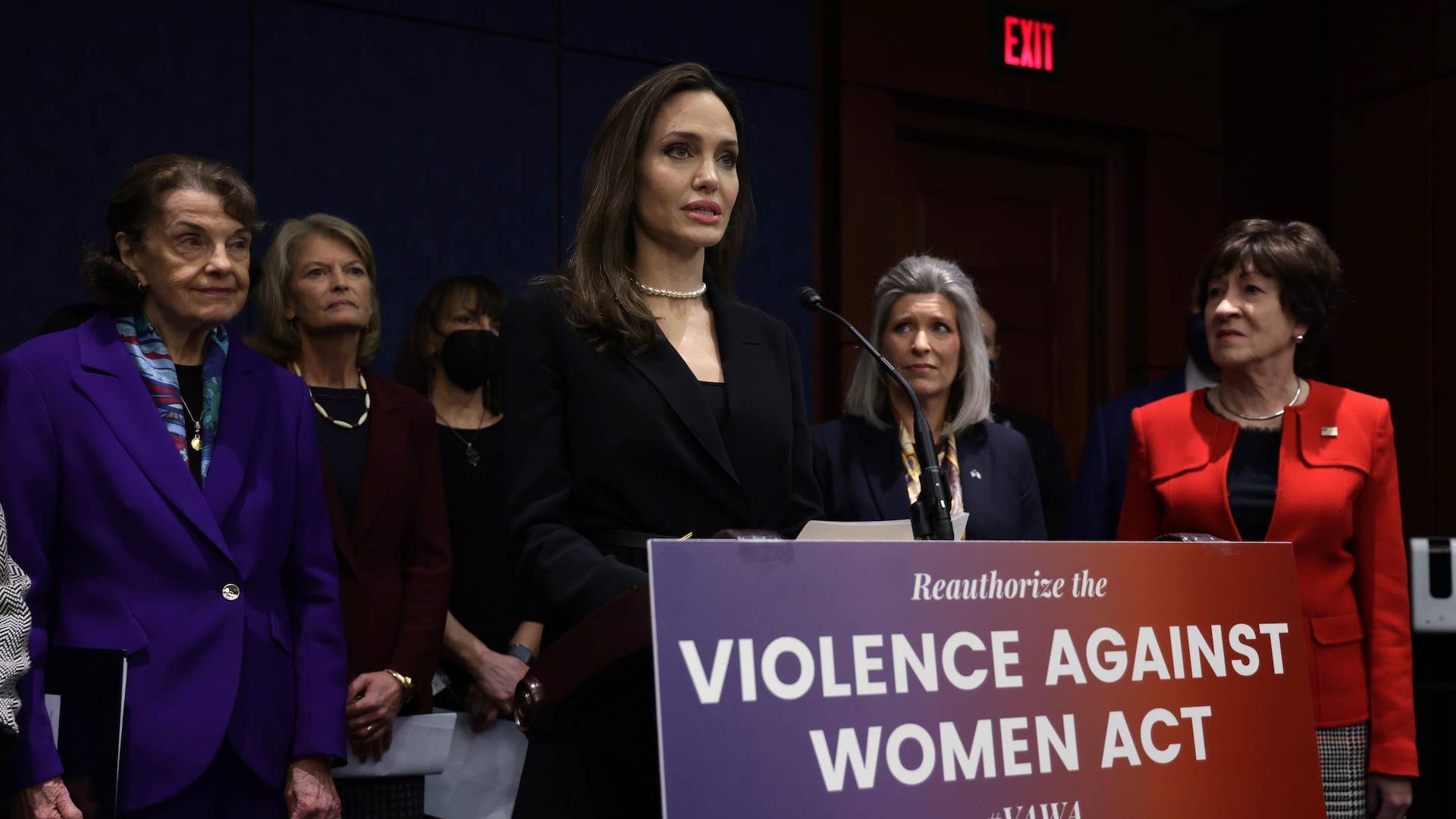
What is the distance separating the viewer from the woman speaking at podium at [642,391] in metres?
1.56

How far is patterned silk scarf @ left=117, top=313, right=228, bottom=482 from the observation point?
6.59ft

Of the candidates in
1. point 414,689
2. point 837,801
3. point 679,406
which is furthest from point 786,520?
point 414,689

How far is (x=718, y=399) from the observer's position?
1722 mm

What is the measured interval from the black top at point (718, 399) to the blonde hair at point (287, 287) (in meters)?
1.45

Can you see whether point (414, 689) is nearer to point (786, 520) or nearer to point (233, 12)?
point (786, 520)

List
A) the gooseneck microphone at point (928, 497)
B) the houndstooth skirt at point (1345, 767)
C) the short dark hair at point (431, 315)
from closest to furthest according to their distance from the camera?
the gooseneck microphone at point (928, 497) → the houndstooth skirt at point (1345, 767) → the short dark hair at point (431, 315)

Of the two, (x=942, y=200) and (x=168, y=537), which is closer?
(x=168, y=537)

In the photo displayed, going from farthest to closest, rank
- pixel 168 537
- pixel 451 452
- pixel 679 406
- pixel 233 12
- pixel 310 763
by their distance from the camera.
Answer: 1. pixel 233 12
2. pixel 451 452
3. pixel 310 763
4. pixel 168 537
5. pixel 679 406

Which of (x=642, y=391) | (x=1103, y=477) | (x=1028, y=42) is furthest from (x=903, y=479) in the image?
(x=1028, y=42)

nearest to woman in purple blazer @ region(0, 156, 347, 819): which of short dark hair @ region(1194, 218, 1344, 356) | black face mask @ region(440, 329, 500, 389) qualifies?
black face mask @ region(440, 329, 500, 389)

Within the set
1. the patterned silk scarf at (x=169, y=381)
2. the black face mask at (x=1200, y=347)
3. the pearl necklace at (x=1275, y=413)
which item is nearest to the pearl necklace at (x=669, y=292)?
the patterned silk scarf at (x=169, y=381)

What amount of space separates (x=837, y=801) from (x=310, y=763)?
112cm

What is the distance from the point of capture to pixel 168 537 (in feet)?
6.18

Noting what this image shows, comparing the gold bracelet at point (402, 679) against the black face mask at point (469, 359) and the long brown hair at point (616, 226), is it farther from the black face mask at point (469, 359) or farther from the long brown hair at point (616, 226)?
the long brown hair at point (616, 226)
